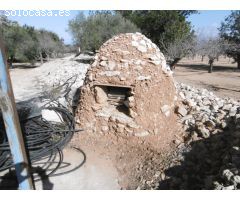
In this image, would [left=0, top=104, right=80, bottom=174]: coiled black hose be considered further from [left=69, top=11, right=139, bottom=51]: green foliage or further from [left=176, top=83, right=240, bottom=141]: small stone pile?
[left=69, top=11, right=139, bottom=51]: green foliage

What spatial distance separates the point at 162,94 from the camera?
640 centimetres

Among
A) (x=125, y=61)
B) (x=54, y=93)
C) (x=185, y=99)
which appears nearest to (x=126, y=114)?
(x=125, y=61)

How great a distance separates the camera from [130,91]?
6406mm

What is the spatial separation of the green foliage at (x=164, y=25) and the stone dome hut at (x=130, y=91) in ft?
43.6

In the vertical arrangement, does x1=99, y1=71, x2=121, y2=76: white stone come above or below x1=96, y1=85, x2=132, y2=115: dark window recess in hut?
above

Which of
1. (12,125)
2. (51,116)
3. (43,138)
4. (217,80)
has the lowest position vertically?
(217,80)

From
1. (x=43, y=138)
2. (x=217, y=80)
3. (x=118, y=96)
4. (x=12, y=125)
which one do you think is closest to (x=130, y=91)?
(x=118, y=96)

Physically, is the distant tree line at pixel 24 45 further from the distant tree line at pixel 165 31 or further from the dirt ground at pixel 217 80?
the dirt ground at pixel 217 80

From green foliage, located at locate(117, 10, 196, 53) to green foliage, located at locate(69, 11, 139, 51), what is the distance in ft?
4.05

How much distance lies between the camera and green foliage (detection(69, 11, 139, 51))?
20609mm

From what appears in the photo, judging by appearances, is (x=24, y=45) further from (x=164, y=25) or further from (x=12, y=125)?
(x=12, y=125)

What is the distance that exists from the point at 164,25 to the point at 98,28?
18.0 feet

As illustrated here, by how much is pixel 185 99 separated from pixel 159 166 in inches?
101

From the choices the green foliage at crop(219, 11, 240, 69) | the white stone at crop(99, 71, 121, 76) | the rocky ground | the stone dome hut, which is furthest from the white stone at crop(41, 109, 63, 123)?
the green foliage at crop(219, 11, 240, 69)
